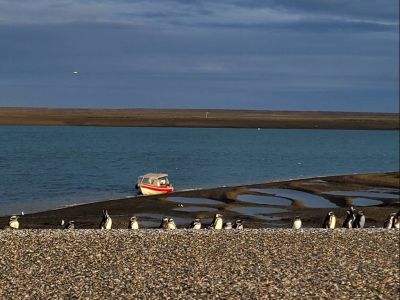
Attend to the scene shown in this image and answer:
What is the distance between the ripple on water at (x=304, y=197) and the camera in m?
36.4

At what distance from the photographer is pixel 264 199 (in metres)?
38.0

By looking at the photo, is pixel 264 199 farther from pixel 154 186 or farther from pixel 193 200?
pixel 154 186

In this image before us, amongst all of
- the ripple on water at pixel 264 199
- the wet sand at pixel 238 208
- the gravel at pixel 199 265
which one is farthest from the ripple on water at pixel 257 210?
the gravel at pixel 199 265

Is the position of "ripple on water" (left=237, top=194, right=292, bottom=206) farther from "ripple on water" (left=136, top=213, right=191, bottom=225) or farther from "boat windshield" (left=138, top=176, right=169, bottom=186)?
"ripple on water" (left=136, top=213, right=191, bottom=225)

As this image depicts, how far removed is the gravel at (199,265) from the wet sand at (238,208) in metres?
8.69

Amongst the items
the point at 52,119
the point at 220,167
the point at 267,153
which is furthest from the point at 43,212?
the point at 52,119

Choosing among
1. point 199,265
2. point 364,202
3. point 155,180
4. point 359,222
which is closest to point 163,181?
point 155,180

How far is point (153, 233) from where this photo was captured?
18922 millimetres

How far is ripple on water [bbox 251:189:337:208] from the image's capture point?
3638 centimetres

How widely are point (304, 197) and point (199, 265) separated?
24.2 meters

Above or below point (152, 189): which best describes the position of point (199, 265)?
above

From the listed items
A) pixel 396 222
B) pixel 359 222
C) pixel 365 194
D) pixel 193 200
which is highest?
pixel 396 222

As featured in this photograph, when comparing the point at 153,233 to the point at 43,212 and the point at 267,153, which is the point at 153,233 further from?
the point at 267,153

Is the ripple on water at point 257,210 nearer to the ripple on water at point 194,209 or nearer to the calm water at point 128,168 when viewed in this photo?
the ripple on water at point 194,209
